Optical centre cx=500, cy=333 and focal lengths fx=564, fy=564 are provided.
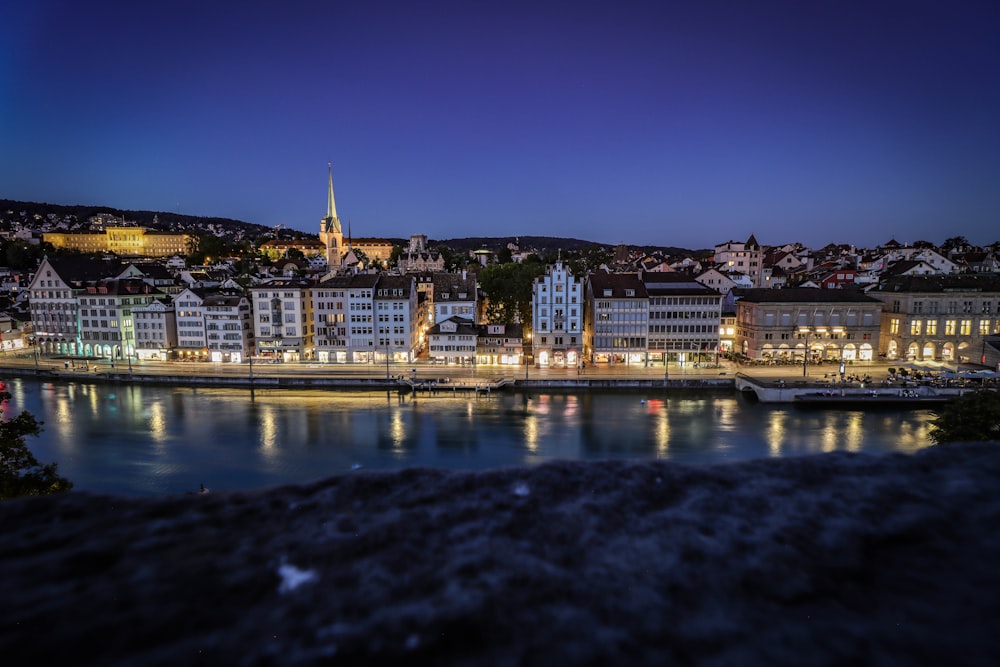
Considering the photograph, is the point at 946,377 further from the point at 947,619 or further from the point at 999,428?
the point at 947,619

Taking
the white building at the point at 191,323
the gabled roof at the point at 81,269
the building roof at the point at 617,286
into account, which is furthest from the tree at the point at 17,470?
the gabled roof at the point at 81,269

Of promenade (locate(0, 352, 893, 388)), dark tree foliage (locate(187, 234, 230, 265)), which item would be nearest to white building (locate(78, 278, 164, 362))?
promenade (locate(0, 352, 893, 388))

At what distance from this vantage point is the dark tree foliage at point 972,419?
57.1 feet

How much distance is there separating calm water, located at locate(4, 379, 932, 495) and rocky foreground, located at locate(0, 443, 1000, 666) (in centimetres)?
2145

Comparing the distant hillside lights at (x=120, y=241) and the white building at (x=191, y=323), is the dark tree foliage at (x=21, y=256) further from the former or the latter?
the white building at (x=191, y=323)

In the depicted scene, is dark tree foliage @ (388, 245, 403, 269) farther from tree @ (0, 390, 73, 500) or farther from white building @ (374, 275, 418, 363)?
tree @ (0, 390, 73, 500)

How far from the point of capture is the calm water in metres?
25.5

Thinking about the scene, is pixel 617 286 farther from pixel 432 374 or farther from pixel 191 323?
pixel 191 323

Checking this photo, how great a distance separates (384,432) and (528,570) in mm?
29708

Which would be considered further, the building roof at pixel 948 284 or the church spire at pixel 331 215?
the church spire at pixel 331 215

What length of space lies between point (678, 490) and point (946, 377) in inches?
1867

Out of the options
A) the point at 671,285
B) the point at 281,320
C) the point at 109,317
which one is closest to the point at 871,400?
the point at 671,285

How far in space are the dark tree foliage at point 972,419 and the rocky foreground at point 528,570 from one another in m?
18.9

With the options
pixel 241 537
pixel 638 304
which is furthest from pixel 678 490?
pixel 638 304
